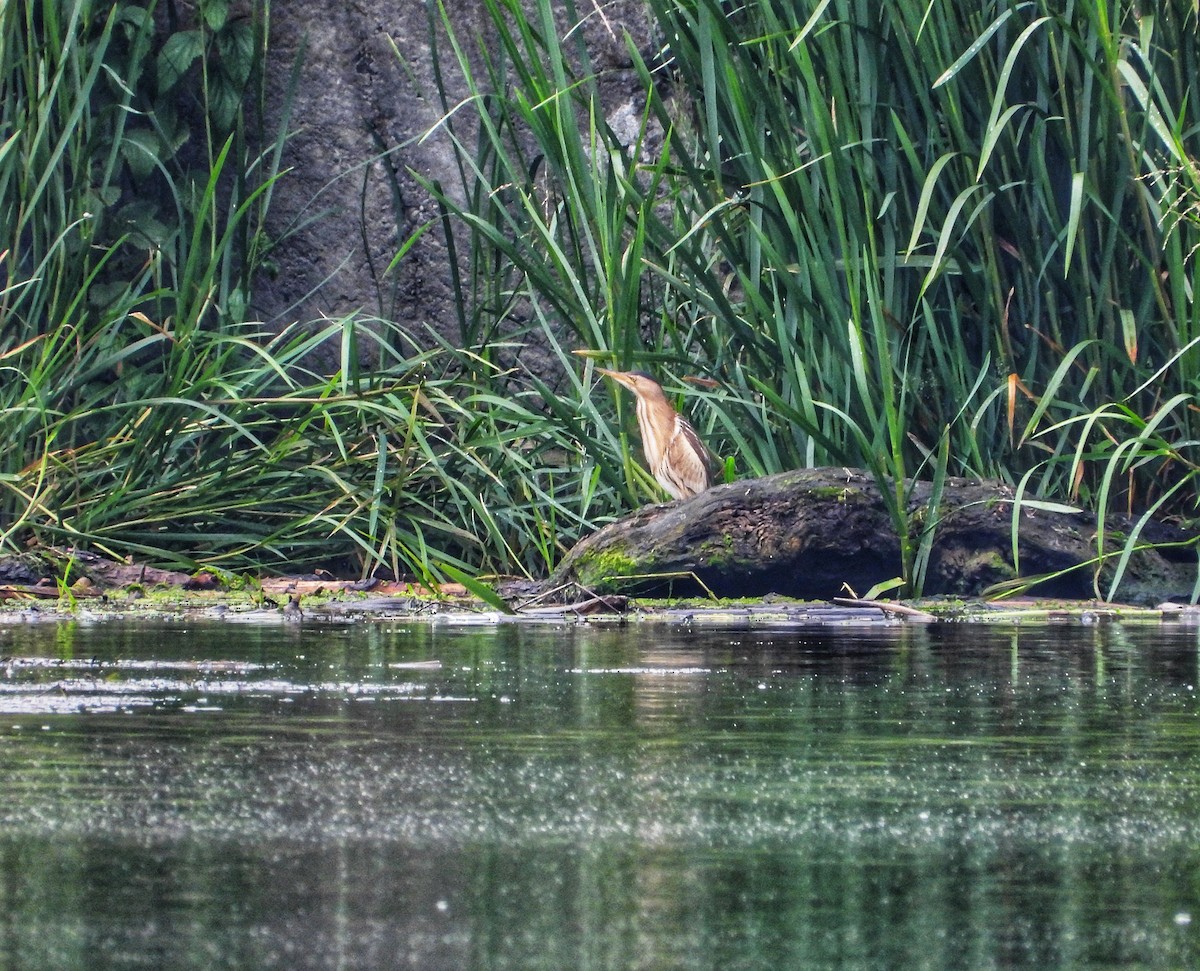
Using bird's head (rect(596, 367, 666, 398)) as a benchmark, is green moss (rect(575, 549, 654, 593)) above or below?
below

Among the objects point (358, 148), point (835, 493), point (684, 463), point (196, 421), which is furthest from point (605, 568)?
point (358, 148)

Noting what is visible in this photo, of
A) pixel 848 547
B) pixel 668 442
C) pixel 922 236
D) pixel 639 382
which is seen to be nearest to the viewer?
pixel 848 547

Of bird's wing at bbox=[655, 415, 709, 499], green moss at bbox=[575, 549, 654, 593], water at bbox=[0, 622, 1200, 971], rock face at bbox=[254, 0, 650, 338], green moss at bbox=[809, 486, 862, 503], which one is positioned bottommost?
water at bbox=[0, 622, 1200, 971]

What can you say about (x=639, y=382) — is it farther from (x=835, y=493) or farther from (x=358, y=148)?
(x=358, y=148)

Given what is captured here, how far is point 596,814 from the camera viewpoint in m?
2.08

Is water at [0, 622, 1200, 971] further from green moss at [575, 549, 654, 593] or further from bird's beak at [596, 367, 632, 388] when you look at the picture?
bird's beak at [596, 367, 632, 388]

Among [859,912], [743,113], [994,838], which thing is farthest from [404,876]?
[743,113]

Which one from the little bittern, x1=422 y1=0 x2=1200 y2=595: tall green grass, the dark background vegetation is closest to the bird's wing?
the little bittern

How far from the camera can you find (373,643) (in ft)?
13.7

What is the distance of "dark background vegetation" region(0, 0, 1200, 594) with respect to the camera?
5.57 metres

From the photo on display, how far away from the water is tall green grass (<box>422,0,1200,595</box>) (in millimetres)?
2114

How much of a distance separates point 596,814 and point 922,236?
4105 mm

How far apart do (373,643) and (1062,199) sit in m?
2.65

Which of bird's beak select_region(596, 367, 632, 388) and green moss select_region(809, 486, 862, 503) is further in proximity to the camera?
bird's beak select_region(596, 367, 632, 388)
